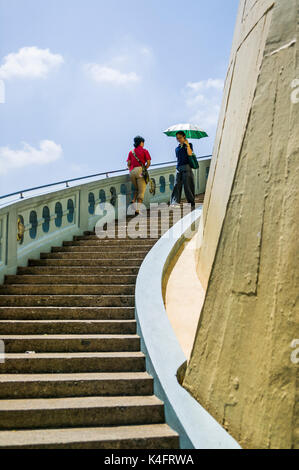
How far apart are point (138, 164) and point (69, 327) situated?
19.7ft

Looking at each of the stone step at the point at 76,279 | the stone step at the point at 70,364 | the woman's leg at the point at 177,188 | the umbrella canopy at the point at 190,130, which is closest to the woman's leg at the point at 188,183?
the woman's leg at the point at 177,188

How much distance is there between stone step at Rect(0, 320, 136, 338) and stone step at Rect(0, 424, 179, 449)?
1.62 m

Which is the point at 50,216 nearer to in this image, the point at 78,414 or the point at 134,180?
the point at 134,180

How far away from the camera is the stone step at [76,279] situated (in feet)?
22.2

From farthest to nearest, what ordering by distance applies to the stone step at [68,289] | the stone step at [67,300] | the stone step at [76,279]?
the stone step at [76,279], the stone step at [68,289], the stone step at [67,300]

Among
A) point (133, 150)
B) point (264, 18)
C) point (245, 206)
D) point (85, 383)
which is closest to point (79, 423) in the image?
point (85, 383)

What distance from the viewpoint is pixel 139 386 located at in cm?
450

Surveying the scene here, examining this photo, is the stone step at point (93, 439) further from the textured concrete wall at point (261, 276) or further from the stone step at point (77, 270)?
the stone step at point (77, 270)

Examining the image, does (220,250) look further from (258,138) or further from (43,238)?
(43,238)

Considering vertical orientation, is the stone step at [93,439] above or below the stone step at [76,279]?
below

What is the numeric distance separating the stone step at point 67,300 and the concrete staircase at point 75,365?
0.01 m

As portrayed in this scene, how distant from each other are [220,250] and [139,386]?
1.73 metres

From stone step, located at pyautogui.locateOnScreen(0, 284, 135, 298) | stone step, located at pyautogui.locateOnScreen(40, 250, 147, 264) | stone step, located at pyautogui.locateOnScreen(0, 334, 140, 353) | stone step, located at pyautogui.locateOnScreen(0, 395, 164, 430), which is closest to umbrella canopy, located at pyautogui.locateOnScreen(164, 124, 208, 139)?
stone step, located at pyautogui.locateOnScreen(40, 250, 147, 264)
